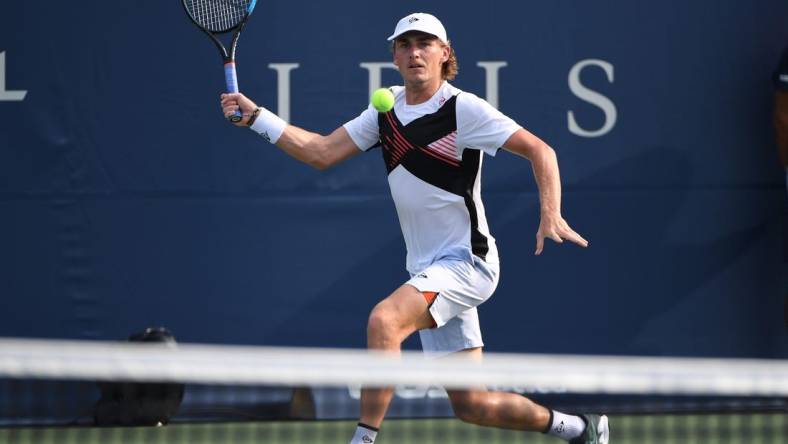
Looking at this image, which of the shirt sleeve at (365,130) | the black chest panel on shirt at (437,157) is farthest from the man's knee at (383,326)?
the shirt sleeve at (365,130)

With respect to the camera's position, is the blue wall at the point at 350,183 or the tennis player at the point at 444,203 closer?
the tennis player at the point at 444,203

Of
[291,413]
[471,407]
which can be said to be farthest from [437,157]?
[291,413]

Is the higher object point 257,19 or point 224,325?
point 257,19

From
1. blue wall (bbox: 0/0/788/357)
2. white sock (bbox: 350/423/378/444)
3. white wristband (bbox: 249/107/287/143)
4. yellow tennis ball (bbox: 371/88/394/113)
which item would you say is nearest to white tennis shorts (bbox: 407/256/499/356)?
white sock (bbox: 350/423/378/444)

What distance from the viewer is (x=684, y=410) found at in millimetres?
5691

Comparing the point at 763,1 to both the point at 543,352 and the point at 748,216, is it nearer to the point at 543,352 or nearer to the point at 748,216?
the point at 748,216

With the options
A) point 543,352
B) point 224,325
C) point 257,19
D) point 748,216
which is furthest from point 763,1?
point 224,325

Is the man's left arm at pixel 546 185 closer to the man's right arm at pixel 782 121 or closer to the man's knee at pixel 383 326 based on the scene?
the man's knee at pixel 383 326

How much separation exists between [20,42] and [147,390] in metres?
1.64

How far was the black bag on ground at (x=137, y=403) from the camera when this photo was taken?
515cm

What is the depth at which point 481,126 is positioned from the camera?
4.26 metres

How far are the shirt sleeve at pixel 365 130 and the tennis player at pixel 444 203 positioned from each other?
0.04 ft

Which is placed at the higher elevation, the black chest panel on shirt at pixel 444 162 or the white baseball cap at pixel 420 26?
the white baseball cap at pixel 420 26

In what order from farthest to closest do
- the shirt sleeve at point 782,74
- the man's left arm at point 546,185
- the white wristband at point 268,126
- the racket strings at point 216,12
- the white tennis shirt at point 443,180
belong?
1. the shirt sleeve at point 782,74
2. the racket strings at point 216,12
3. the white wristband at point 268,126
4. the white tennis shirt at point 443,180
5. the man's left arm at point 546,185
